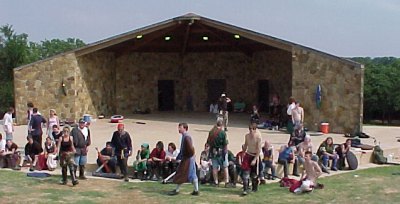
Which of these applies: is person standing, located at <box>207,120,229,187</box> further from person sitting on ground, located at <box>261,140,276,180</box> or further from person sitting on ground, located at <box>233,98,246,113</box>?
person sitting on ground, located at <box>233,98,246,113</box>

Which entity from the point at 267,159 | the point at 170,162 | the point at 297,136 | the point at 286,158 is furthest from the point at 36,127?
the point at 297,136

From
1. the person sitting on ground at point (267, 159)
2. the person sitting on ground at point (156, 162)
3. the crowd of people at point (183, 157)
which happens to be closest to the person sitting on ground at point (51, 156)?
the crowd of people at point (183, 157)

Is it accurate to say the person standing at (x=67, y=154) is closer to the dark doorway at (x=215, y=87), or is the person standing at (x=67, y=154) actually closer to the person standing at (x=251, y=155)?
the person standing at (x=251, y=155)

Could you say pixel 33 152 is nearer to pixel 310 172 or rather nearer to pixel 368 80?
pixel 310 172

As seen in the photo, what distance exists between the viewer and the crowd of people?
977 cm

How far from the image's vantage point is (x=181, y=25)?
73.4 feet

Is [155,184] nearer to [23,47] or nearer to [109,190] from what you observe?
[109,190]

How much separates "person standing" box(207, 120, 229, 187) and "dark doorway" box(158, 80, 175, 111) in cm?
1686

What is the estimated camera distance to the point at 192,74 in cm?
2767

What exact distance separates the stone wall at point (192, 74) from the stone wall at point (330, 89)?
260 inches

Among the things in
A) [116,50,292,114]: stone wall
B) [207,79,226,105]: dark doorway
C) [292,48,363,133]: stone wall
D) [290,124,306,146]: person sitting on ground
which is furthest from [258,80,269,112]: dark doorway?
[290,124,306,146]: person sitting on ground

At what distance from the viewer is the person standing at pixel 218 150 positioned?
33.5 feet

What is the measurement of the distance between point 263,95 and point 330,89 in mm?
9010

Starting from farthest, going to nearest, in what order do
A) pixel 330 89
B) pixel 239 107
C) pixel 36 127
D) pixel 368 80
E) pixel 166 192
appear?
1. pixel 368 80
2. pixel 239 107
3. pixel 330 89
4. pixel 36 127
5. pixel 166 192
